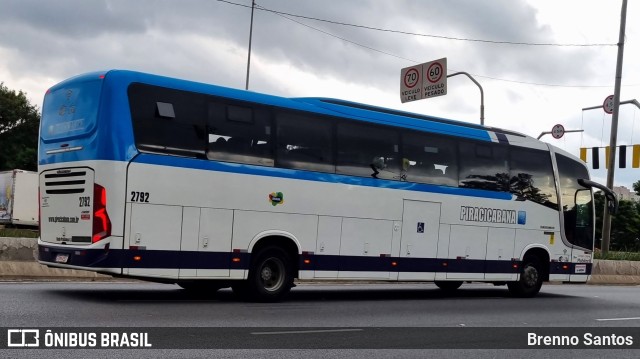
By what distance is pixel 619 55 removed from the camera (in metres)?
32.1

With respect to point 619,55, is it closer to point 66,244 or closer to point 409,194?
point 409,194

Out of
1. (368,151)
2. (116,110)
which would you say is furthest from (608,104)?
(116,110)

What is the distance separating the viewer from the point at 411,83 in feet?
104

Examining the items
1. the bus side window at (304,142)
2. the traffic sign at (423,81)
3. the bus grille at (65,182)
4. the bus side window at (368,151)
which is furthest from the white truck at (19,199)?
the bus side window at (304,142)

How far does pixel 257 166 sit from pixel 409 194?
12.9ft

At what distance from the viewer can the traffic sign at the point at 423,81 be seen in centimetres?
3041

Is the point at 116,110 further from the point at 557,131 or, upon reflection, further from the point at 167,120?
the point at 557,131

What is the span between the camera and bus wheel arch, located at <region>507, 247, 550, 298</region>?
62.3 ft

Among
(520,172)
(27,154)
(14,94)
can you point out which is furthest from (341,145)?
(14,94)

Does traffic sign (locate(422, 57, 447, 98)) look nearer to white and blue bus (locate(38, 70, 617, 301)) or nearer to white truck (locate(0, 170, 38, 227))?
white and blue bus (locate(38, 70, 617, 301))

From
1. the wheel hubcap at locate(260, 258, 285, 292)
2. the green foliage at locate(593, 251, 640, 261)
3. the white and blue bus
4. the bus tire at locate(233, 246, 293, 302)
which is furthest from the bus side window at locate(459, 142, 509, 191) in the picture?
the green foliage at locate(593, 251, 640, 261)

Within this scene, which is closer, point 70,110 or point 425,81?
point 70,110

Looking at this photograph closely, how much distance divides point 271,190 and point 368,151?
8.19 ft

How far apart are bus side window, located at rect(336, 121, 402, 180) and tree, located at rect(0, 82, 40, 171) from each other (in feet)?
207
